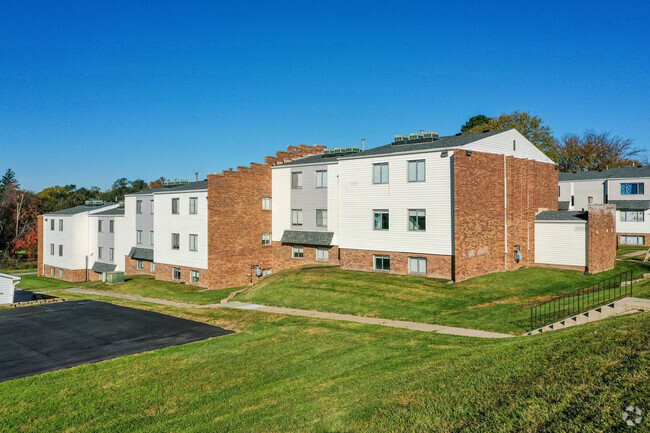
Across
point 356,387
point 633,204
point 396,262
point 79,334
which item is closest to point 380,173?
point 396,262

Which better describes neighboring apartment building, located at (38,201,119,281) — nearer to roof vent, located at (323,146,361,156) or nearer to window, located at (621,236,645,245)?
roof vent, located at (323,146,361,156)

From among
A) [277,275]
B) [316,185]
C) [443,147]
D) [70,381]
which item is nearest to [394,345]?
[70,381]

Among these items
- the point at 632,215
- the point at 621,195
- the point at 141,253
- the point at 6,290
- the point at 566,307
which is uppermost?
the point at 621,195

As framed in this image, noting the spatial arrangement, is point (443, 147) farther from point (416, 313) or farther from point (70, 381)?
point (70, 381)

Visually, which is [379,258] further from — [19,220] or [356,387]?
[19,220]

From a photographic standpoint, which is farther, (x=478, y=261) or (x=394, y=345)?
(x=478, y=261)

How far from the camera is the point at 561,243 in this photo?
116 feet

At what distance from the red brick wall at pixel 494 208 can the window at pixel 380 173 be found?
5.20 metres

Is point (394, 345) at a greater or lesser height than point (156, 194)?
lesser

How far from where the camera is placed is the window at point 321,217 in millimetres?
38969

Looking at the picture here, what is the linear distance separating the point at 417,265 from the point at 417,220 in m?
3.02

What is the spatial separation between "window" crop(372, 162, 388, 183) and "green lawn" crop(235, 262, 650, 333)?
21.5 feet

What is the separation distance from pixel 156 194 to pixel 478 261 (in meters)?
29.0

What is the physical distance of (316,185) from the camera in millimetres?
39500
